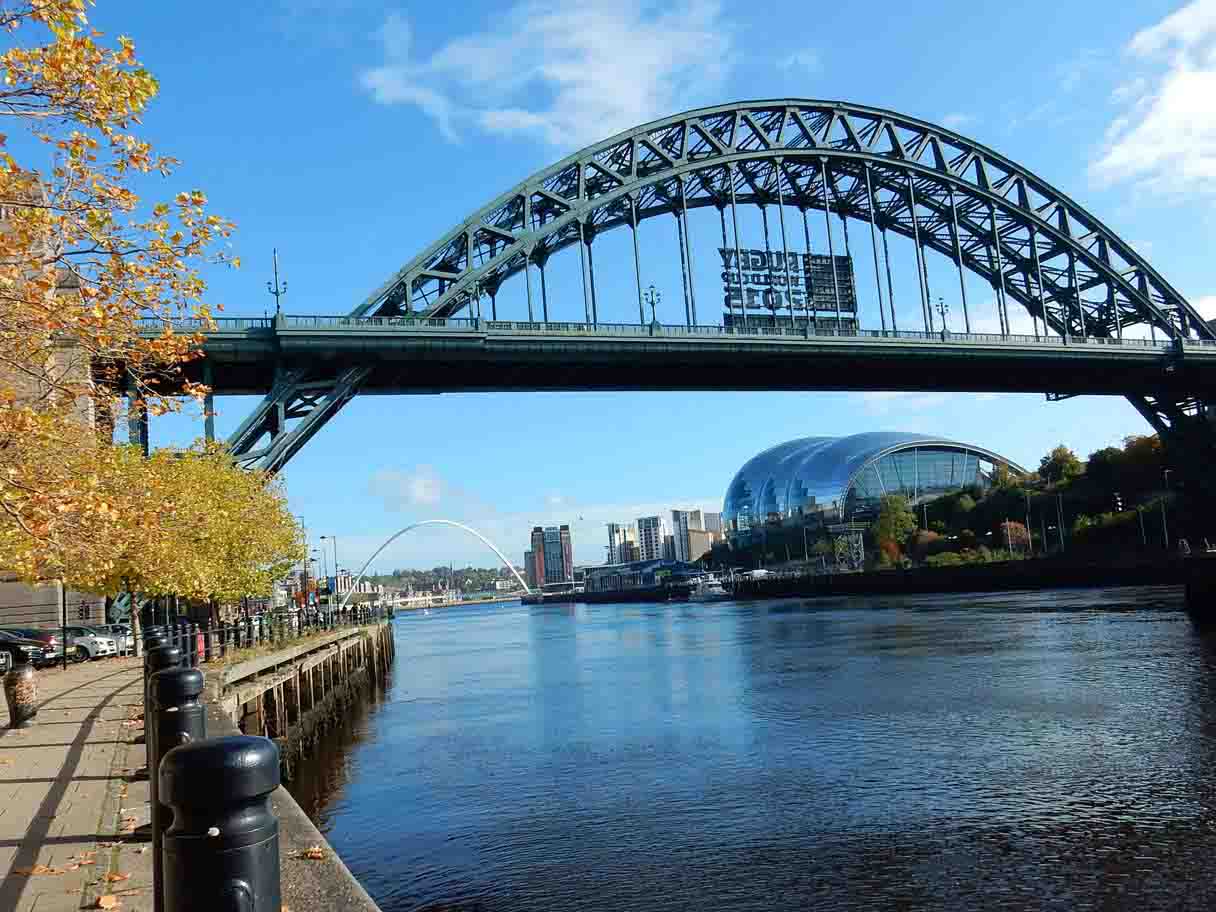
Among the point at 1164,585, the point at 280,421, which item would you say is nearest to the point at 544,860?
the point at 280,421

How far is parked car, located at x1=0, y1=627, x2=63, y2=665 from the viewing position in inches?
1350

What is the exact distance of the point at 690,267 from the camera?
213 feet

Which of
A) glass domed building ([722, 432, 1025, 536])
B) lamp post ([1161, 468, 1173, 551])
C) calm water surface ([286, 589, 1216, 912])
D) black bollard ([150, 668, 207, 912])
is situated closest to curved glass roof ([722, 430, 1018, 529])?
glass domed building ([722, 432, 1025, 536])

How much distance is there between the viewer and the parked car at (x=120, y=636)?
128 ft

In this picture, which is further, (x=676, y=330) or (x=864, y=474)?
(x=864, y=474)

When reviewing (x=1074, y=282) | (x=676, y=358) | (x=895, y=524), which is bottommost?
(x=895, y=524)

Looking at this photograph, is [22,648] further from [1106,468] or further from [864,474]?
[864,474]

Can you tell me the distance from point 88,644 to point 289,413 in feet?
50.9

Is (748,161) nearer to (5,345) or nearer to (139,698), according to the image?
(139,698)

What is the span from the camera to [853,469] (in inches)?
6398

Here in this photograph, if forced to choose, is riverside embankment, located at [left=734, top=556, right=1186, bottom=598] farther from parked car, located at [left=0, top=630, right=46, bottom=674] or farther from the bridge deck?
parked car, located at [left=0, top=630, right=46, bottom=674]

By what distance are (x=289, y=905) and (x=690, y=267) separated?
60257 millimetres

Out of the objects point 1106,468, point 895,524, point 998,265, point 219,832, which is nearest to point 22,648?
point 219,832

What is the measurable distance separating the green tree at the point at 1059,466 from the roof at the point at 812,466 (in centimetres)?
4646
